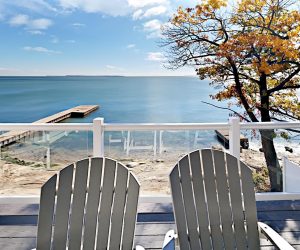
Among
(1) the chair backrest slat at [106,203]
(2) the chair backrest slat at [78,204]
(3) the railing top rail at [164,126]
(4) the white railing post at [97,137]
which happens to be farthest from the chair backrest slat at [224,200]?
(4) the white railing post at [97,137]

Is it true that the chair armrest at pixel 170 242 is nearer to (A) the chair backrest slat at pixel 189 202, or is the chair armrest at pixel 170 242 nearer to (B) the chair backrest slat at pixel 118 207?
(A) the chair backrest slat at pixel 189 202

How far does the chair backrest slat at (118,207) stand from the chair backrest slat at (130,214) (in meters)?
0.03

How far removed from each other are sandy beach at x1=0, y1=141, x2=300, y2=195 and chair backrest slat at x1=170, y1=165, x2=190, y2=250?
4.95 feet

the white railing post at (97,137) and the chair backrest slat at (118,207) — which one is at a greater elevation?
the white railing post at (97,137)

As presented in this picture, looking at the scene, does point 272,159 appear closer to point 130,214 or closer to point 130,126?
point 130,126

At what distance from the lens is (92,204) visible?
1910 millimetres

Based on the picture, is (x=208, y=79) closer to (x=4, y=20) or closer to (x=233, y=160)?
(x=233, y=160)

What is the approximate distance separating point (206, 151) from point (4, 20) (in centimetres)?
1728

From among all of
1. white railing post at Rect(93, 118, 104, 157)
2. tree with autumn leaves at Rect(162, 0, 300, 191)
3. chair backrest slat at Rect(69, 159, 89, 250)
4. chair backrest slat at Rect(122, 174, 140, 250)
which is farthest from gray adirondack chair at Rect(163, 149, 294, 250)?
tree with autumn leaves at Rect(162, 0, 300, 191)

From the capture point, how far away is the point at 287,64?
804 cm

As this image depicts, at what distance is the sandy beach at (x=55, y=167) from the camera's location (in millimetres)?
3486

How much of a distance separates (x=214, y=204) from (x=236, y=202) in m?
0.16

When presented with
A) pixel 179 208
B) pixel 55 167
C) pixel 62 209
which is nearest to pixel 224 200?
pixel 179 208

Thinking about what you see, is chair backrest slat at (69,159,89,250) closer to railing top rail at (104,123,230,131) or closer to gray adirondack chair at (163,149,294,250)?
gray adirondack chair at (163,149,294,250)
